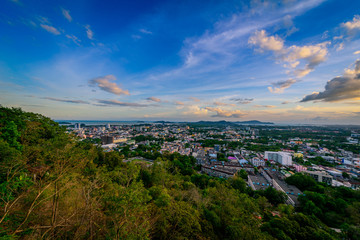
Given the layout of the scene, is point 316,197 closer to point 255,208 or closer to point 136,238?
point 255,208

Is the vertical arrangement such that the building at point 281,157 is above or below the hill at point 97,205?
below

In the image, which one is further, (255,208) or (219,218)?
(255,208)

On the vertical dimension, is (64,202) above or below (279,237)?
above

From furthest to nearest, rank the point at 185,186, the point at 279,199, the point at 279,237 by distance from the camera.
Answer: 1. the point at 279,199
2. the point at 185,186
3. the point at 279,237

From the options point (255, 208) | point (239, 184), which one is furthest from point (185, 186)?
point (239, 184)

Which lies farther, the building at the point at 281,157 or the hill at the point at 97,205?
the building at the point at 281,157

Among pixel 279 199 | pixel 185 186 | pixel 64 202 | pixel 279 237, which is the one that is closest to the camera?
pixel 64 202

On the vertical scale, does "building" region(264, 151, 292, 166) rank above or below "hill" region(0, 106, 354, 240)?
below

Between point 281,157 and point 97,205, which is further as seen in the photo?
point 281,157

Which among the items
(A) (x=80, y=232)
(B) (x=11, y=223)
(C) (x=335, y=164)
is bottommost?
(C) (x=335, y=164)

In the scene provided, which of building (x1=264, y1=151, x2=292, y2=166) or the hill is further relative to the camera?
building (x1=264, y1=151, x2=292, y2=166)

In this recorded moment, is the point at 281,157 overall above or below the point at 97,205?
below
